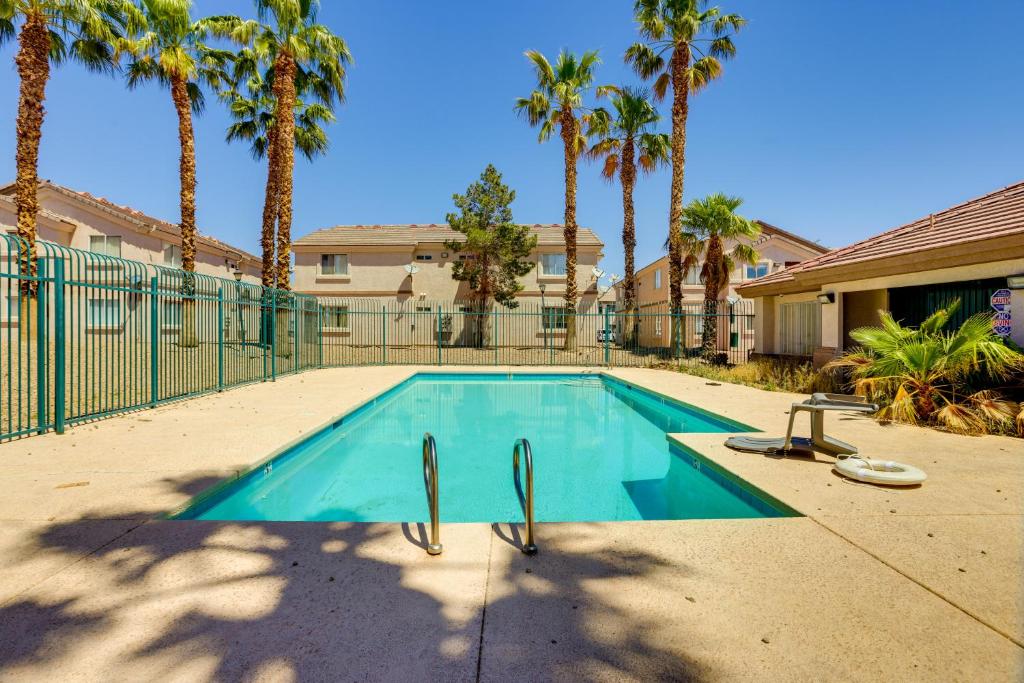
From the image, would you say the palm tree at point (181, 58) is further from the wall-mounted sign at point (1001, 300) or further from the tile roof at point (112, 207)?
the wall-mounted sign at point (1001, 300)

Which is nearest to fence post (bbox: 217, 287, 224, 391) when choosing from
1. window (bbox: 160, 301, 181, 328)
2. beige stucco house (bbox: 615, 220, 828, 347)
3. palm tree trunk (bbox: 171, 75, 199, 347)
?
window (bbox: 160, 301, 181, 328)

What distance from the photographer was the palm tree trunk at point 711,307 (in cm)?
1767

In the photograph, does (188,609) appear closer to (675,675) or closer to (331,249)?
(675,675)

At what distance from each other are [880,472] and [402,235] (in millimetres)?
25449

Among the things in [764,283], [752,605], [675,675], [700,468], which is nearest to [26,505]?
[675,675]

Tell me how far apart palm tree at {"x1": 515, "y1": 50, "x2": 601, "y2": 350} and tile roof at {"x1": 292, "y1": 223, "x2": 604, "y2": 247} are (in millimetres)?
5020

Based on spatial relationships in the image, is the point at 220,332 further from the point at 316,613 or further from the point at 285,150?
the point at 316,613

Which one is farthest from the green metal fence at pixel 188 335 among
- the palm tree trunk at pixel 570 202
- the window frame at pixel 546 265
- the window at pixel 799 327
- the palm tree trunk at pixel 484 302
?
the window at pixel 799 327

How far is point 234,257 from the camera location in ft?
89.1

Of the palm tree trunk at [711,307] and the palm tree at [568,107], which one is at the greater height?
the palm tree at [568,107]

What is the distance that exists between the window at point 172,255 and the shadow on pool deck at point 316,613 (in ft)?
77.0

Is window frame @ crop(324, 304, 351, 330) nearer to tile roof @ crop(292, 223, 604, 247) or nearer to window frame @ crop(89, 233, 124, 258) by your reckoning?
tile roof @ crop(292, 223, 604, 247)

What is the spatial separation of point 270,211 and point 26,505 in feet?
54.8

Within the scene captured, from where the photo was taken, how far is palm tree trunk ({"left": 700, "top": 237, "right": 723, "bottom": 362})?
1767 centimetres
